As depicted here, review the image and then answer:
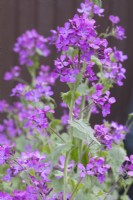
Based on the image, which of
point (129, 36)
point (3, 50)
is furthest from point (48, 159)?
point (129, 36)

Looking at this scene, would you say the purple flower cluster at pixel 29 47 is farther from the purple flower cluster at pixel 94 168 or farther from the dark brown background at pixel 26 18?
the purple flower cluster at pixel 94 168

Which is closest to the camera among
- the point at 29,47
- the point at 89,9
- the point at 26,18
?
the point at 89,9

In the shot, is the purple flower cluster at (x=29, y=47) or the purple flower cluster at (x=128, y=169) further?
the purple flower cluster at (x=29, y=47)

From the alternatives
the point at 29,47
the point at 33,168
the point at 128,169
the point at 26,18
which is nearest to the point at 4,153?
the point at 33,168

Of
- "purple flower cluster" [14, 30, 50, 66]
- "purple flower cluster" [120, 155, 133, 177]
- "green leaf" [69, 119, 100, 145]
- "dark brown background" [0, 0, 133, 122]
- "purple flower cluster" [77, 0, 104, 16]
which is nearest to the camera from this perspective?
"green leaf" [69, 119, 100, 145]

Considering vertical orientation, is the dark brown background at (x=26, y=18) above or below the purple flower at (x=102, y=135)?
above

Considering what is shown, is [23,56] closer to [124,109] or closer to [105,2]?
[105,2]

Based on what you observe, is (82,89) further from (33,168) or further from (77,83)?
(33,168)

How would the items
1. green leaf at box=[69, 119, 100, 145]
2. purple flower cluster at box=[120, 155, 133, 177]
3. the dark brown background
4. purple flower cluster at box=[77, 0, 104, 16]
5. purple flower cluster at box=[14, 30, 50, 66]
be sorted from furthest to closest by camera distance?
the dark brown background < purple flower cluster at box=[14, 30, 50, 66] < purple flower cluster at box=[77, 0, 104, 16] < purple flower cluster at box=[120, 155, 133, 177] < green leaf at box=[69, 119, 100, 145]

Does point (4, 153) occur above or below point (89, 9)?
below

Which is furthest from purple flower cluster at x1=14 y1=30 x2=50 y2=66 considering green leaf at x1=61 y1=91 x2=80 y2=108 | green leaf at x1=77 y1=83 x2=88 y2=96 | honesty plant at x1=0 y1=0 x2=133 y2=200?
green leaf at x1=61 y1=91 x2=80 y2=108

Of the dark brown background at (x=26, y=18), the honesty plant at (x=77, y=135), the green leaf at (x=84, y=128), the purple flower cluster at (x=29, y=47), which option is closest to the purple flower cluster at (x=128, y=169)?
the honesty plant at (x=77, y=135)

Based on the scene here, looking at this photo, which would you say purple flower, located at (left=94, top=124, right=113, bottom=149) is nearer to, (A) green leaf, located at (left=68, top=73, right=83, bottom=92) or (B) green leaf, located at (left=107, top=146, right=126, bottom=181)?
(A) green leaf, located at (left=68, top=73, right=83, bottom=92)
